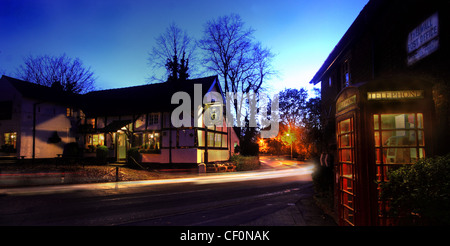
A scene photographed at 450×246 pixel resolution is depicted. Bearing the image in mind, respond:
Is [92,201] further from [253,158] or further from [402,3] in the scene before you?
[253,158]

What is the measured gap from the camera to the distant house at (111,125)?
1006 inches

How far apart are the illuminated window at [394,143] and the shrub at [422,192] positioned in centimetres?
59

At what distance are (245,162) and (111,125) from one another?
1412 cm

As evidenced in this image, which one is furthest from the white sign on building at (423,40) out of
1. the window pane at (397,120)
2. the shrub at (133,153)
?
the shrub at (133,153)

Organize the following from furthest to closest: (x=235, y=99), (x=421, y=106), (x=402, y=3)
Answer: (x=235, y=99) < (x=402, y=3) < (x=421, y=106)

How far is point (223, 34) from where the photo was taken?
1457 inches

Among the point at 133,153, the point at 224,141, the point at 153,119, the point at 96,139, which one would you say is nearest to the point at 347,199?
the point at 133,153

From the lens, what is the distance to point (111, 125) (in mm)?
27359

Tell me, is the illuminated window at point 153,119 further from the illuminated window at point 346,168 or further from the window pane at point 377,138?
the window pane at point 377,138

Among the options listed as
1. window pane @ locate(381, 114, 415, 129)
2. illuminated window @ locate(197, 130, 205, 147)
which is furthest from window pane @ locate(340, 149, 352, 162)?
illuminated window @ locate(197, 130, 205, 147)

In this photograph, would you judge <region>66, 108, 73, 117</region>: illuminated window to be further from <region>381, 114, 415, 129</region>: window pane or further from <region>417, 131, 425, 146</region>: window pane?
<region>417, 131, 425, 146</region>: window pane

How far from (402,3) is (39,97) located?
97.1 feet

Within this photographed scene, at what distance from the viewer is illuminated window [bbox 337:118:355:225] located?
5.62 metres
